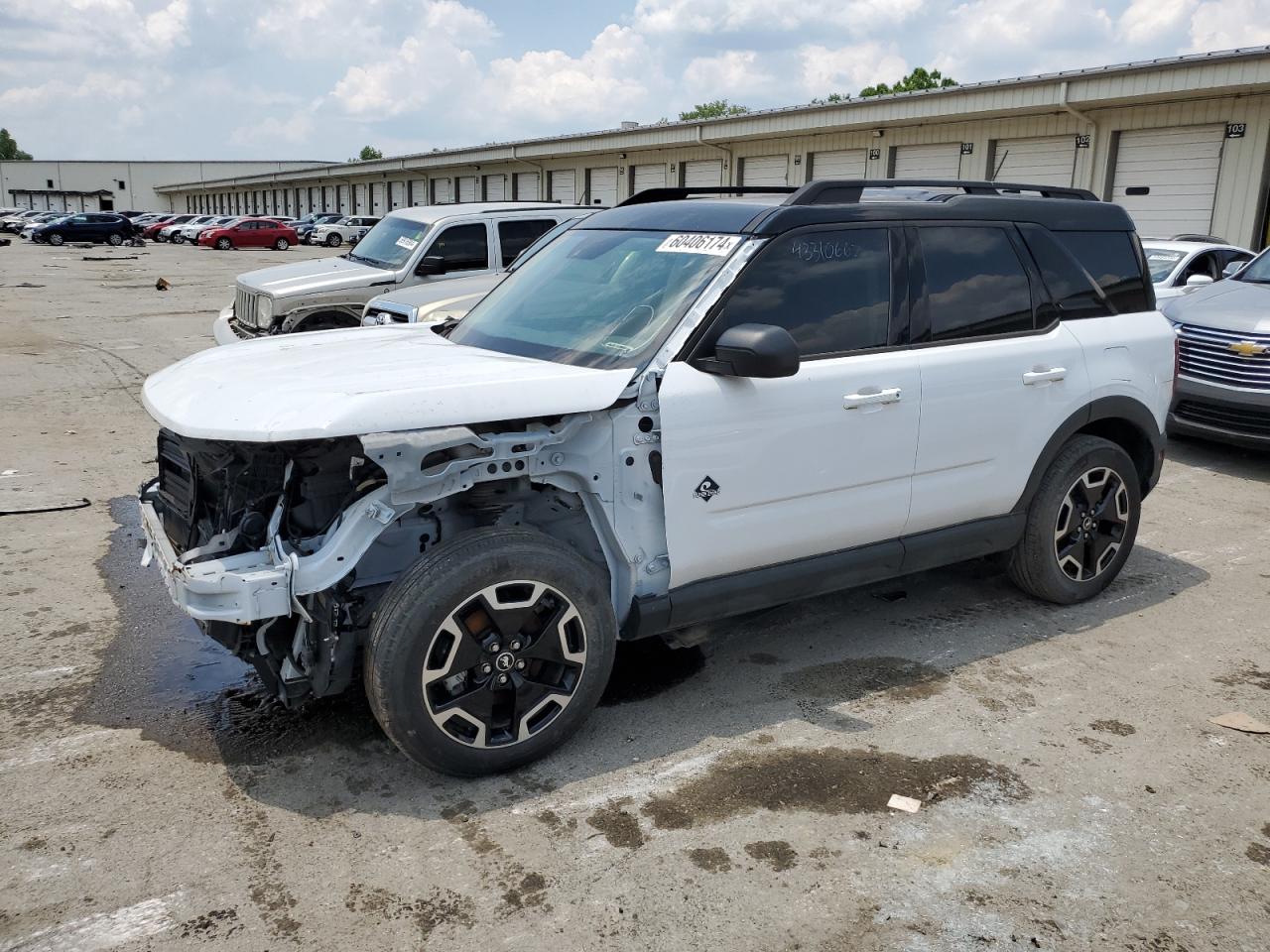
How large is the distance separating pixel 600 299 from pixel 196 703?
2338 millimetres

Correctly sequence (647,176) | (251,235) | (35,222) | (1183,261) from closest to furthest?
1. (1183,261)
2. (647,176)
3. (251,235)
4. (35,222)

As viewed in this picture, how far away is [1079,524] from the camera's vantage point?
5.30 meters

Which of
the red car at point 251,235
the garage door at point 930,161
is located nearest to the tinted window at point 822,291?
the garage door at point 930,161

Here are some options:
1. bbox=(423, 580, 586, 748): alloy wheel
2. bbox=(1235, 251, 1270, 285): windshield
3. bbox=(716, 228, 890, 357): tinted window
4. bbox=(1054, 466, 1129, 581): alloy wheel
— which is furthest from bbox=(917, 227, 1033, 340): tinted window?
bbox=(1235, 251, 1270, 285): windshield

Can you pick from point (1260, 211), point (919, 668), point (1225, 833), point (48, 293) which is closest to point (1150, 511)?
point (919, 668)

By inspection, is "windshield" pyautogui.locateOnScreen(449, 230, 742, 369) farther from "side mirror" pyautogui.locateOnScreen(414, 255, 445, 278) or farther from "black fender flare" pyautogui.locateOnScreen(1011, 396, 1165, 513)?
"side mirror" pyautogui.locateOnScreen(414, 255, 445, 278)

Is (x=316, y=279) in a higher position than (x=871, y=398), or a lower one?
higher

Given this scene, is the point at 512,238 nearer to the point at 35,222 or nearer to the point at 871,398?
the point at 871,398

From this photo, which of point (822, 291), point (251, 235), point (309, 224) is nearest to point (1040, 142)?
point (822, 291)

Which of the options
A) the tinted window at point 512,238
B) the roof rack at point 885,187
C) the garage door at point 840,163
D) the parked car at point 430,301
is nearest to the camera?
the roof rack at point 885,187

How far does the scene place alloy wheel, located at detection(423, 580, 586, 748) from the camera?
3504 mm

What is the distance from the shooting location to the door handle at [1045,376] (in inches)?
190

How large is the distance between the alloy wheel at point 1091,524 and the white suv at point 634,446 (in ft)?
0.11

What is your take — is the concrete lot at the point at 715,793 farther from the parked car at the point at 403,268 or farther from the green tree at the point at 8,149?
the green tree at the point at 8,149
